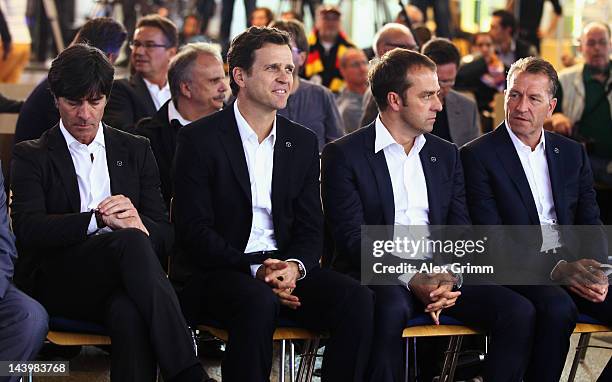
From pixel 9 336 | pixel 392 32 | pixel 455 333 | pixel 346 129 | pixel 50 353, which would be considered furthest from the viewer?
pixel 346 129

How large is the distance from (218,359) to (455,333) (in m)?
1.51

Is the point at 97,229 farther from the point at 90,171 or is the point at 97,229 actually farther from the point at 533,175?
the point at 533,175

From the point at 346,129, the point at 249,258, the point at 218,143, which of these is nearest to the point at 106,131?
the point at 218,143

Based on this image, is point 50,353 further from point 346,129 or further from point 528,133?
point 346,129

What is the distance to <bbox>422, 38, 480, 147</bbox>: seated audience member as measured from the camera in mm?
6184

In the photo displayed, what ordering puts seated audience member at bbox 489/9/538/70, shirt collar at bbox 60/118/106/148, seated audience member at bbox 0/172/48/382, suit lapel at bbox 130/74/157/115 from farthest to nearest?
seated audience member at bbox 489/9/538/70
suit lapel at bbox 130/74/157/115
shirt collar at bbox 60/118/106/148
seated audience member at bbox 0/172/48/382

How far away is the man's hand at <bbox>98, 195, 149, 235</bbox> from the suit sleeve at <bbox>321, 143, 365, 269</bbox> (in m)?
0.78

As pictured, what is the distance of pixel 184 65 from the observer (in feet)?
17.3

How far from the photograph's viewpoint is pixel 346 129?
7508 mm

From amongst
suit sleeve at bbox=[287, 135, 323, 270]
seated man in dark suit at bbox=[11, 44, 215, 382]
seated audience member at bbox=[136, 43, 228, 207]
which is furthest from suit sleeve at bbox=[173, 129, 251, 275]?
seated audience member at bbox=[136, 43, 228, 207]

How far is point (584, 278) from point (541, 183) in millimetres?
478

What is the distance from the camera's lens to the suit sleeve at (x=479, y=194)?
14.9 feet

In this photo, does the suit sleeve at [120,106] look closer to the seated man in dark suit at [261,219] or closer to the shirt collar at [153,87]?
the shirt collar at [153,87]

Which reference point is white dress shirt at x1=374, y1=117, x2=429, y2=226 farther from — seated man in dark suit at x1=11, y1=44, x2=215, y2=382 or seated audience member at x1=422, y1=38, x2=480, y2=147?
seated audience member at x1=422, y1=38, x2=480, y2=147
